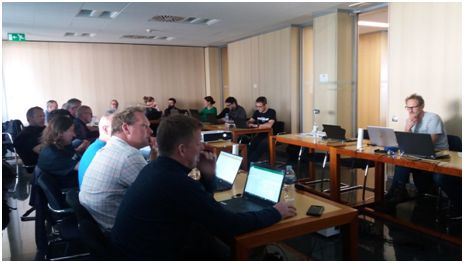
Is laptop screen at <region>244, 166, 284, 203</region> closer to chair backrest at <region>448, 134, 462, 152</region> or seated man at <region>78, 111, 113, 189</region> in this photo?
seated man at <region>78, 111, 113, 189</region>

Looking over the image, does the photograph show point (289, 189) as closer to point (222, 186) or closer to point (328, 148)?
point (222, 186)

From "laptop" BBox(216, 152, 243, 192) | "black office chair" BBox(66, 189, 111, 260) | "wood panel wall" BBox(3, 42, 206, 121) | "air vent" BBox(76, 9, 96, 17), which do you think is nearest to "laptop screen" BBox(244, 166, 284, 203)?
"laptop" BBox(216, 152, 243, 192)

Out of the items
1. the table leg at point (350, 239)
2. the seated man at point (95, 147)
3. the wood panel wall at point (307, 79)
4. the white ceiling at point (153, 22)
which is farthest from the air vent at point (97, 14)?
the table leg at point (350, 239)

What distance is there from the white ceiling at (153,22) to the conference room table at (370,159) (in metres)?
2.15

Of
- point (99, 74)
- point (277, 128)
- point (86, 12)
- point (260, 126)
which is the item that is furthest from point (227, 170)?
point (99, 74)

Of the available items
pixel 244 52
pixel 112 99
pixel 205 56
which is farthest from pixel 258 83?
pixel 112 99

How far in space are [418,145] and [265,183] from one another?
1.89 metres

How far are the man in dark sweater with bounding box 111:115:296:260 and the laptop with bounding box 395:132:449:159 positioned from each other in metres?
2.25

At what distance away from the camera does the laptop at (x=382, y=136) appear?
3.72 meters

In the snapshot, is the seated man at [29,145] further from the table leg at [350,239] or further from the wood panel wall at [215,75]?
the wood panel wall at [215,75]

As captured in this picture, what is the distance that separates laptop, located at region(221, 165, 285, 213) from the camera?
2.14 meters

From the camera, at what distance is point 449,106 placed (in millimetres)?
4547

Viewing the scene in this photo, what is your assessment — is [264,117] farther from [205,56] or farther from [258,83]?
[205,56]

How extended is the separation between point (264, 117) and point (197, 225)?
5260 millimetres
